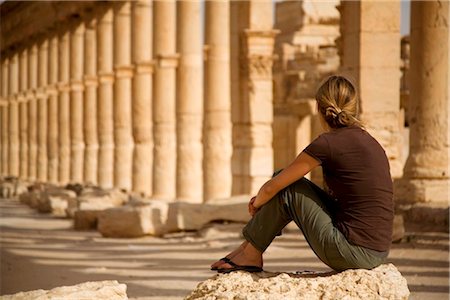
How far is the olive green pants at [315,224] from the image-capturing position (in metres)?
5.17

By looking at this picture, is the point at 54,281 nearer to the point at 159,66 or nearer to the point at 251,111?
the point at 251,111

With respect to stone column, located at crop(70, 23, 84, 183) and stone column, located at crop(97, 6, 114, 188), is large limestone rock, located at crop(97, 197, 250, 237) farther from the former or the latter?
stone column, located at crop(70, 23, 84, 183)

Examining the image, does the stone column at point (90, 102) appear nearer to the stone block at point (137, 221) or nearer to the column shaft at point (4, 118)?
the column shaft at point (4, 118)

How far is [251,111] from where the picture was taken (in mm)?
19062

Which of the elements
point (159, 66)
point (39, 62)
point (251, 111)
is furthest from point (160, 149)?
point (39, 62)

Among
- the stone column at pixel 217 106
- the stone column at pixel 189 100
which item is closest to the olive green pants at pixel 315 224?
the stone column at pixel 217 106

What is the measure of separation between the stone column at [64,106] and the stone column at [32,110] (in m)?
5.77

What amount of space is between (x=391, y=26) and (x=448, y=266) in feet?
19.4

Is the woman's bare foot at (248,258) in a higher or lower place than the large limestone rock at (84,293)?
higher

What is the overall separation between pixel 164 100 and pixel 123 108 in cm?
608

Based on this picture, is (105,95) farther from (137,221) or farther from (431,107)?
(431,107)

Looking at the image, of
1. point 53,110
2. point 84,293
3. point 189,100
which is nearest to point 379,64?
point 189,100

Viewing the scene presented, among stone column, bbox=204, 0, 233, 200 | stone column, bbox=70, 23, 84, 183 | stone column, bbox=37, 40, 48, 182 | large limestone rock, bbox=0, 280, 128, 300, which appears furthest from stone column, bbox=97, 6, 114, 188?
large limestone rock, bbox=0, 280, 128, 300

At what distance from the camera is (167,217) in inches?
579
